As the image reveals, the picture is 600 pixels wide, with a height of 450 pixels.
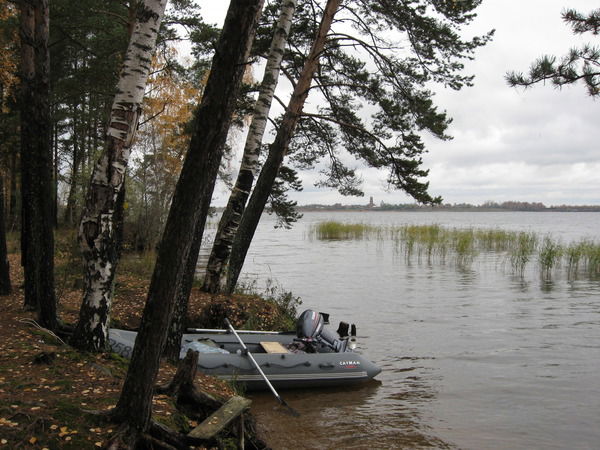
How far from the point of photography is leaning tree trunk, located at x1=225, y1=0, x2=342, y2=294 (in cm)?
1049

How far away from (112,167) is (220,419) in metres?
2.53

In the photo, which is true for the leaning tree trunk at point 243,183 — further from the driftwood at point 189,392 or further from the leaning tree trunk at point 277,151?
the driftwood at point 189,392

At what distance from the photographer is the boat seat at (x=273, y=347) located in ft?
25.2

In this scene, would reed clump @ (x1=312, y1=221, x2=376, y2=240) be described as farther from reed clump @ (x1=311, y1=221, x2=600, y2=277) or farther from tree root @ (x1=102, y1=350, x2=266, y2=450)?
tree root @ (x1=102, y1=350, x2=266, y2=450)

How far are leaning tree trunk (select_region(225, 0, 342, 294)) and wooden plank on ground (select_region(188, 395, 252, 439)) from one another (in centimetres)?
601

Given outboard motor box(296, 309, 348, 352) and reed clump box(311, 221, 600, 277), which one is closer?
outboard motor box(296, 309, 348, 352)

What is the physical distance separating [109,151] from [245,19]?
7.21ft

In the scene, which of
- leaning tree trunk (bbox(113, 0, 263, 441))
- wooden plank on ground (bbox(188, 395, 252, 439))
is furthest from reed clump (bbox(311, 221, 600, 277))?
leaning tree trunk (bbox(113, 0, 263, 441))

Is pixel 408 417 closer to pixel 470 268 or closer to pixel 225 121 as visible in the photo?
pixel 225 121

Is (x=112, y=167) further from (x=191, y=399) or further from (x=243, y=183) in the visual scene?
(x=243, y=183)

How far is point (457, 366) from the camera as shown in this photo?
9016 mm

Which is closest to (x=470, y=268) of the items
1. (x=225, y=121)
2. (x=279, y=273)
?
(x=279, y=273)

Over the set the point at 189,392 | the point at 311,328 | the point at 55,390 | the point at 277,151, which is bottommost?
the point at 311,328

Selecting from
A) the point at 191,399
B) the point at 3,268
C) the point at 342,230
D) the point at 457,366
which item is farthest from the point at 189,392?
the point at 342,230
